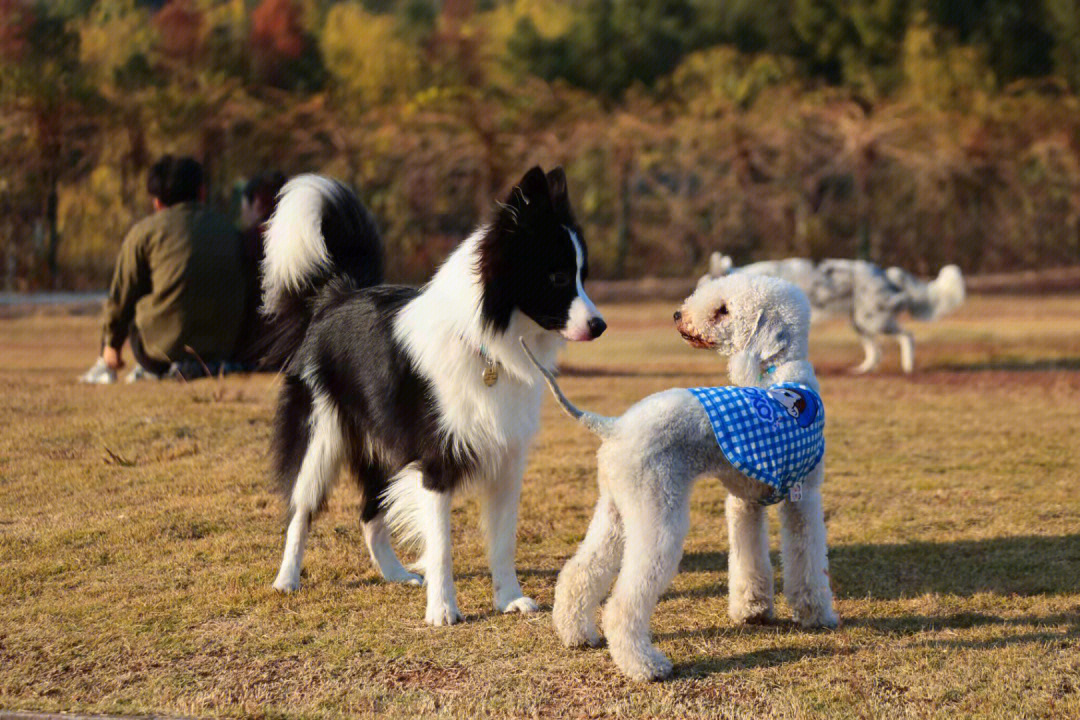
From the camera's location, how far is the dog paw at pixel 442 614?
4.30 meters

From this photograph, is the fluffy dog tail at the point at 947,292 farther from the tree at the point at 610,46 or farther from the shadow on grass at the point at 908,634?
the tree at the point at 610,46

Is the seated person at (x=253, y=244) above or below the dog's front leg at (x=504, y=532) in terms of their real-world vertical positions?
above

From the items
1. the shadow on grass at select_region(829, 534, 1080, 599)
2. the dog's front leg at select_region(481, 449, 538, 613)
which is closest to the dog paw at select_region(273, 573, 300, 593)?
the dog's front leg at select_region(481, 449, 538, 613)

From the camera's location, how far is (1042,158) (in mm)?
21516

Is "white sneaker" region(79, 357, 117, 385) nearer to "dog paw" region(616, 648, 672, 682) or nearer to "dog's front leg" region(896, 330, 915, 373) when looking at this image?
"dog paw" region(616, 648, 672, 682)

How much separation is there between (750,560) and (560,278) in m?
1.17

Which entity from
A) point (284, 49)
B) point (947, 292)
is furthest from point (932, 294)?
point (284, 49)

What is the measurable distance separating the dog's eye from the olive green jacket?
4.26 meters

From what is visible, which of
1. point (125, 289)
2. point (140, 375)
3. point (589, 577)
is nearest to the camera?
point (589, 577)

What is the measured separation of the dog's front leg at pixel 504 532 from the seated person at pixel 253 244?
11.8 feet

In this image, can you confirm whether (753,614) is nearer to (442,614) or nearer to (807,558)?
(807,558)

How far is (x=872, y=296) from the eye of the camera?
11.4 m

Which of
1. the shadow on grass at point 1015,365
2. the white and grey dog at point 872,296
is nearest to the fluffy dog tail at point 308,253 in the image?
the white and grey dog at point 872,296

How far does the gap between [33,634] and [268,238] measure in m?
1.85
